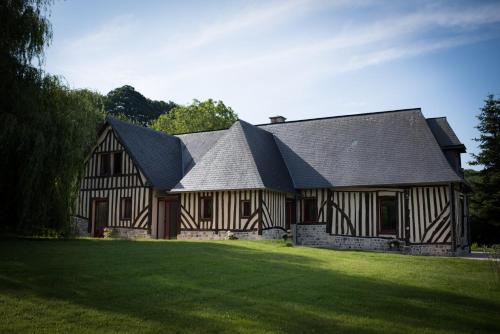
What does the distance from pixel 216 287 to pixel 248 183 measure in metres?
9.46

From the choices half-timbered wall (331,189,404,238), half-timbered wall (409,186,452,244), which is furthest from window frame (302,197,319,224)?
half-timbered wall (409,186,452,244)

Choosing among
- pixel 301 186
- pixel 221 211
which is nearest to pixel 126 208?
pixel 221 211

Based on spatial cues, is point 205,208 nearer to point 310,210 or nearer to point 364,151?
point 310,210

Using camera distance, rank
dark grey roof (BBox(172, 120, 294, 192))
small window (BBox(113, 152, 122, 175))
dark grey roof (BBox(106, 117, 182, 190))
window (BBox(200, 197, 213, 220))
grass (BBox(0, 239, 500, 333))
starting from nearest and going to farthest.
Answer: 1. grass (BBox(0, 239, 500, 333))
2. dark grey roof (BBox(172, 120, 294, 192))
3. window (BBox(200, 197, 213, 220))
4. dark grey roof (BBox(106, 117, 182, 190))
5. small window (BBox(113, 152, 122, 175))

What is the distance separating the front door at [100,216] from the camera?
63.3 ft

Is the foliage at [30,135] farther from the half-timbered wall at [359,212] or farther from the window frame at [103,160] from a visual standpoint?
the half-timbered wall at [359,212]

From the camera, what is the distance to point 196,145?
72.0 feet

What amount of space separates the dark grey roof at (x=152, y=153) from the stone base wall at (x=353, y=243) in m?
5.74

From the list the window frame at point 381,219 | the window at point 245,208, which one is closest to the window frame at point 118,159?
the window at point 245,208

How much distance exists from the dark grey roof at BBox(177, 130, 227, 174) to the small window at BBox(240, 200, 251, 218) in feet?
16.2

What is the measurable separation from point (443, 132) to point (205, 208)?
31.4ft

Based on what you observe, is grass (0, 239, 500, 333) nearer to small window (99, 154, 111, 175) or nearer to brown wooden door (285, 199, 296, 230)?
brown wooden door (285, 199, 296, 230)

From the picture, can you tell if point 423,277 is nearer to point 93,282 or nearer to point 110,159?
point 93,282

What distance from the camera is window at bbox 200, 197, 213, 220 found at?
17234 millimetres
